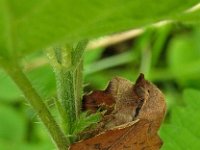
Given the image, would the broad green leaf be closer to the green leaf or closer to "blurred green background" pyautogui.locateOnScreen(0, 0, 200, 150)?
"blurred green background" pyautogui.locateOnScreen(0, 0, 200, 150)

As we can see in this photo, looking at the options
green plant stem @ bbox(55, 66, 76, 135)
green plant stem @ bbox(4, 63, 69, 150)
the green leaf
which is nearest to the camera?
green plant stem @ bbox(4, 63, 69, 150)

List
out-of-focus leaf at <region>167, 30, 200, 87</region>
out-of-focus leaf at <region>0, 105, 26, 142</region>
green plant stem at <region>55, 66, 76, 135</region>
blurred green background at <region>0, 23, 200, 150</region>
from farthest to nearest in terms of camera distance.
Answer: out-of-focus leaf at <region>167, 30, 200, 87</region>, out-of-focus leaf at <region>0, 105, 26, 142</region>, blurred green background at <region>0, 23, 200, 150</region>, green plant stem at <region>55, 66, 76, 135</region>

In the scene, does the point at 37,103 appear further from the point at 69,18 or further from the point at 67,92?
the point at 69,18

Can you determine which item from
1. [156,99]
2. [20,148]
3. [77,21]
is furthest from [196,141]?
[20,148]

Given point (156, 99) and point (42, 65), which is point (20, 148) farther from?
point (156, 99)

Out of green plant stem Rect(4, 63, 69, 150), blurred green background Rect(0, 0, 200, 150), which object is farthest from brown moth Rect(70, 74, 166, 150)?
blurred green background Rect(0, 0, 200, 150)

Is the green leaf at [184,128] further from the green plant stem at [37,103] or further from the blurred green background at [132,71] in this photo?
the blurred green background at [132,71]

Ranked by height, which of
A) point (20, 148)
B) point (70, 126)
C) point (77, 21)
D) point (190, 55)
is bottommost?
point (20, 148)
